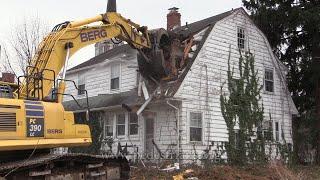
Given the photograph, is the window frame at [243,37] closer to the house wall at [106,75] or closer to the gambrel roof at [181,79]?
the gambrel roof at [181,79]

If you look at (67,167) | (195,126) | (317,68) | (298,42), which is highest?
(298,42)

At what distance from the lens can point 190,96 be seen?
78.1 ft

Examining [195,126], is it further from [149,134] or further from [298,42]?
[298,42]

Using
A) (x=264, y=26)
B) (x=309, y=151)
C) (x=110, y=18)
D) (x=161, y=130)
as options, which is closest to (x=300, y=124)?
(x=309, y=151)

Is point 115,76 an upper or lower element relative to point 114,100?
upper

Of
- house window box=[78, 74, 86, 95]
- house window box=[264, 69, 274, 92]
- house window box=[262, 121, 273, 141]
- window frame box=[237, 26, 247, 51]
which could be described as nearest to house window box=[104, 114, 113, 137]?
house window box=[78, 74, 86, 95]

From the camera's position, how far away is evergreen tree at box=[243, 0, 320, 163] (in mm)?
26594

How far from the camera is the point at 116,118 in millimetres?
26438

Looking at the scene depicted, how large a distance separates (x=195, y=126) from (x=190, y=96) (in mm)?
1381

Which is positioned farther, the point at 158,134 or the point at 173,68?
the point at 158,134

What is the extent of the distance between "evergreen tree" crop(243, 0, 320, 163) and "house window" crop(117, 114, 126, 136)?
915 centimetres

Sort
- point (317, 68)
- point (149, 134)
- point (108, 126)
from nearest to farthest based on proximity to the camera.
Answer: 1. point (149, 134)
2. point (317, 68)
3. point (108, 126)

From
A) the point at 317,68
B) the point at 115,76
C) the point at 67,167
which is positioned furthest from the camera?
the point at 115,76

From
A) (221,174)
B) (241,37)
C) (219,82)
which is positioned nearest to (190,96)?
(219,82)
